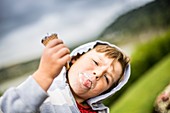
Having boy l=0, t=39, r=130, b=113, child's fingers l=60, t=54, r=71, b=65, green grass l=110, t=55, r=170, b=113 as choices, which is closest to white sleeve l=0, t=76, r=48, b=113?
boy l=0, t=39, r=130, b=113

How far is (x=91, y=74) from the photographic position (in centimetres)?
165

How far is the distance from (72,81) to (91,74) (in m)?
0.07

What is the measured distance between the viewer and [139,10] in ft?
6.14

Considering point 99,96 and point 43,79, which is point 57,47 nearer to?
point 43,79

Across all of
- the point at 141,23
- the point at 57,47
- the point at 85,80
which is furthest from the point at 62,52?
the point at 141,23

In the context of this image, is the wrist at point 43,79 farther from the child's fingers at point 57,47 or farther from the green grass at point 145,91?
the green grass at point 145,91

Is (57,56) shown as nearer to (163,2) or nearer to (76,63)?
(76,63)

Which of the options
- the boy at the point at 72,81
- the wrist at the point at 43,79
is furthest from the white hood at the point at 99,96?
the wrist at the point at 43,79

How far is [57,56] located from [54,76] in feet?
0.22

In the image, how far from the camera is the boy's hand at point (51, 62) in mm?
1558

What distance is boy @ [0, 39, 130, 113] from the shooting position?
60.2 inches

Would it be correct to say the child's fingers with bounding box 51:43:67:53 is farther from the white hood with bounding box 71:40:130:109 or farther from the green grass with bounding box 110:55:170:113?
the green grass with bounding box 110:55:170:113

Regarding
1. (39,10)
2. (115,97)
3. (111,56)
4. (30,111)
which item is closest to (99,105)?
(115,97)

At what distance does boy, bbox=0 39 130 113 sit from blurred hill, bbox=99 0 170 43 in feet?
0.22
